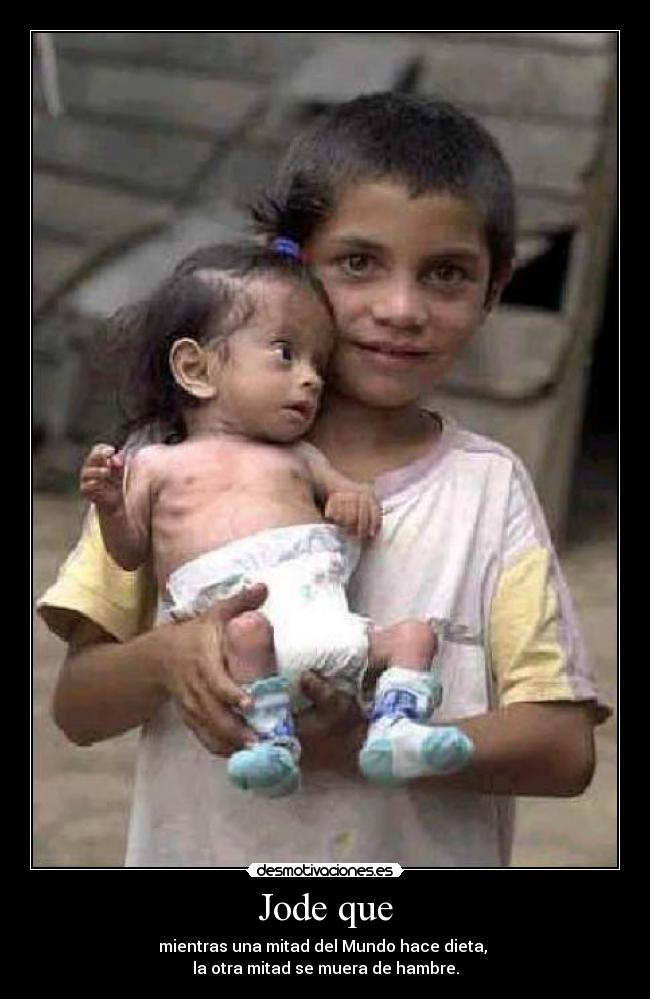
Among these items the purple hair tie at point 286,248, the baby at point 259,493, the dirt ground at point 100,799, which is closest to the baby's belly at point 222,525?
the baby at point 259,493

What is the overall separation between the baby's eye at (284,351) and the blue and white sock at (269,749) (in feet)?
0.84

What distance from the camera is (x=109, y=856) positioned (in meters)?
3.07

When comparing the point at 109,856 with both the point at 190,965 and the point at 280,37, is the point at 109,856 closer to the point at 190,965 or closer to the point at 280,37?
the point at 190,965

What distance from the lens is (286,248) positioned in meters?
1.51

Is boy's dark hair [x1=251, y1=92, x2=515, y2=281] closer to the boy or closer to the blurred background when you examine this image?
the boy

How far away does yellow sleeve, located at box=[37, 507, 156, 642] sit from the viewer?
154 centimetres

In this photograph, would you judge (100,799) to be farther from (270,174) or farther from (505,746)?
(505,746)

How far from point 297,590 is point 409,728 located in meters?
0.14

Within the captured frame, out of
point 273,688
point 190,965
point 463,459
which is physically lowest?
point 190,965

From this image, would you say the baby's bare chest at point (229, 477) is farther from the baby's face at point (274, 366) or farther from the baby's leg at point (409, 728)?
the baby's leg at point (409, 728)

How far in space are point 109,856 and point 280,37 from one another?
259 centimetres

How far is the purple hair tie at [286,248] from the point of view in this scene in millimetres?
1510

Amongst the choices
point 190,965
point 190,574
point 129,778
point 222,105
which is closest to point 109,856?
point 129,778

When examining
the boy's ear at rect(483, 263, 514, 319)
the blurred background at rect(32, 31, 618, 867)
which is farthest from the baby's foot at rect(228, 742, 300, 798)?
the blurred background at rect(32, 31, 618, 867)
